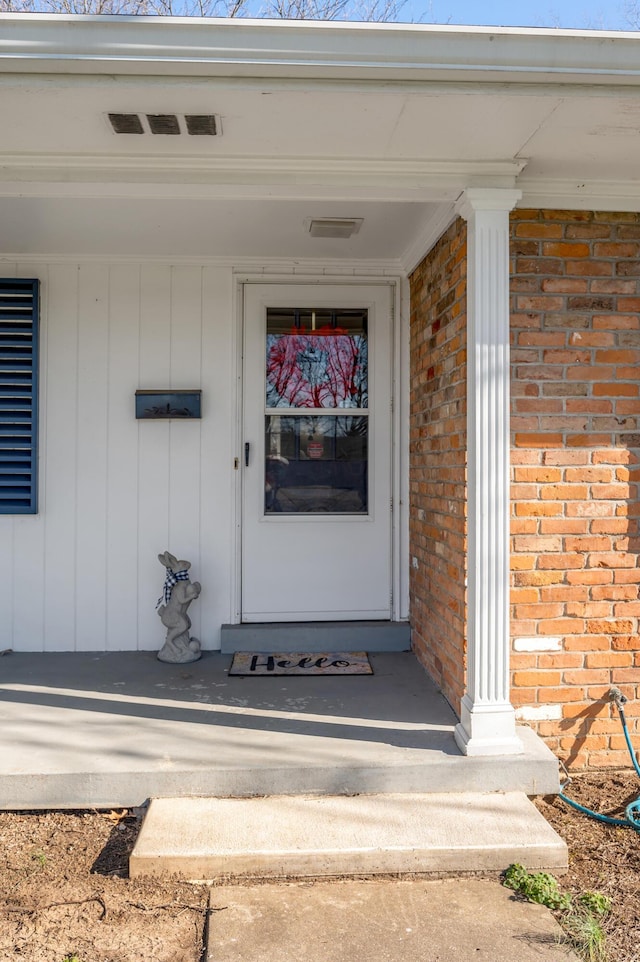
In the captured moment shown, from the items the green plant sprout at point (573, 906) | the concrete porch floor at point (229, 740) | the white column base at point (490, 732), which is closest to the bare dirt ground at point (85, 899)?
the concrete porch floor at point (229, 740)

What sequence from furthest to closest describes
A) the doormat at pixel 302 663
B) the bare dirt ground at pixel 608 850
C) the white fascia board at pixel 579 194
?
1. the doormat at pixel 302 663
2. the white fascia board at pixel 579 194
3. the bare dirt ground at pixel 608 850

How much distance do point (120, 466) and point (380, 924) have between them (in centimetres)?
281

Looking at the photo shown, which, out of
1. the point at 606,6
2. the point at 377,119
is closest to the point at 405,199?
the point at 377,119

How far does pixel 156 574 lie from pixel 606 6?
340cm

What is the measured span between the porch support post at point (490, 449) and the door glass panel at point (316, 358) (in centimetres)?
150

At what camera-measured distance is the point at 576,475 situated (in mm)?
3076

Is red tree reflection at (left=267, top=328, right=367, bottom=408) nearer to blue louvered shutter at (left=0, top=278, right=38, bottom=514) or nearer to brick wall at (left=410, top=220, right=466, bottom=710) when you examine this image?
brick wall at (left=410, top=220, right=466, bottom=710)

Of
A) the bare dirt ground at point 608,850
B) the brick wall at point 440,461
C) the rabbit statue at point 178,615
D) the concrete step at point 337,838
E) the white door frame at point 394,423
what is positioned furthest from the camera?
the white door frame at point 394,423

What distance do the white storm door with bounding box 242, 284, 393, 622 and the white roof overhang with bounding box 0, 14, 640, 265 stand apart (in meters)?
0.90

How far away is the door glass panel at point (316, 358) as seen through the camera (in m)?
4.28

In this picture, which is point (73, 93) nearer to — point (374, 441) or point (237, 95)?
point (237, 95)

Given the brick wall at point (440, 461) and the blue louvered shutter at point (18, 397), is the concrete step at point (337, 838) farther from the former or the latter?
the blue louvered shutter at point (18, 397)

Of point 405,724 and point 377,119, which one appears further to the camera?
point 405,724

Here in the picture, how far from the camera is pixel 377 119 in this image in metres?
2.47
